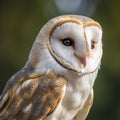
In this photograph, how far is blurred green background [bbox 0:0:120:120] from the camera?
8492 mm

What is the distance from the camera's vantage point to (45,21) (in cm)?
920

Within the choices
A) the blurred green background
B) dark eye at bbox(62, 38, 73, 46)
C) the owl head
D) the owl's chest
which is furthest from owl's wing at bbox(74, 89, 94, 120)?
the blurred green background

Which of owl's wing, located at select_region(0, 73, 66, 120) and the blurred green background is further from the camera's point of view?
the blurred green background

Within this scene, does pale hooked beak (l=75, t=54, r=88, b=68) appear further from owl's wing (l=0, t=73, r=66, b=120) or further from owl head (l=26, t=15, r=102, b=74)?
owl's wing (l=0, t=73, r=66, b=120)

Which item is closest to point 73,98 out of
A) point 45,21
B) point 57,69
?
point 57,69

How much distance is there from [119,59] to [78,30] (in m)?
5.75

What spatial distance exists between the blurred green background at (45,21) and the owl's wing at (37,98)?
15.2ft

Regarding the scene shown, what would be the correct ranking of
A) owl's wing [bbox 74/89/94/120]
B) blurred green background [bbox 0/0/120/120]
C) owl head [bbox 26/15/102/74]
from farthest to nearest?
blurred green background [bbox 0/0/120/120] → owl's wing [bbox 74/89/94/120] → owl head [bbox 26/15/102/74]

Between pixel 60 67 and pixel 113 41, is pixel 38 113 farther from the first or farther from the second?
pixel 113 41

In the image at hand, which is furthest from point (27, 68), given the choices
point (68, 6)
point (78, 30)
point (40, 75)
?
point (68, 6)

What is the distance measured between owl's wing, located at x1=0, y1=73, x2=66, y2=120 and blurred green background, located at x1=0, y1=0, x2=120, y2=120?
4.63 meters

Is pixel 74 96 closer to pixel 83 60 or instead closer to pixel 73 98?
pixel 73 98

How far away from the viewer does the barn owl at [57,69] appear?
10.6 ft

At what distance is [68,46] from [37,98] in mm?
277
